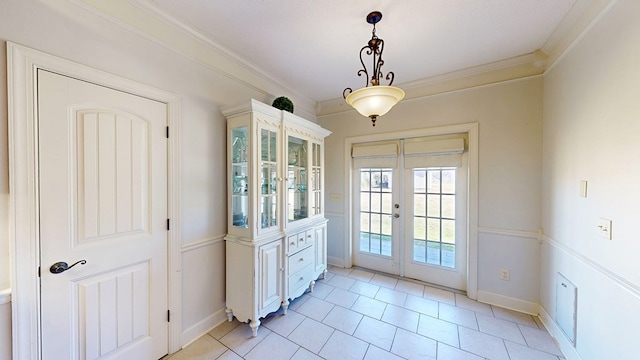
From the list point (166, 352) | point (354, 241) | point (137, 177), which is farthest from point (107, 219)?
point (354, 241)

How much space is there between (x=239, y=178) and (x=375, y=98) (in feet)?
4.81

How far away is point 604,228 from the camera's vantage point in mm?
1414

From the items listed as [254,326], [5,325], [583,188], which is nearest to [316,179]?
[254,326]

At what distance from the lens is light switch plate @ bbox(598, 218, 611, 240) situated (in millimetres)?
1380

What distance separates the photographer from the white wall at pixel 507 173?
230 cm

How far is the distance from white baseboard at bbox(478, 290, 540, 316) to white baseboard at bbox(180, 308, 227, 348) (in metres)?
2.81

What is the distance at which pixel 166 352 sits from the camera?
1758mm

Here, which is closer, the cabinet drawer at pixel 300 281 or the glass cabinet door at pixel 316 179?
the cabinet drawer at pixel 300 281

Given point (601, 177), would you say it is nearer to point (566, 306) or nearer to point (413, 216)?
point (566, 306)

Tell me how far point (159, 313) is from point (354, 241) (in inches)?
98.4

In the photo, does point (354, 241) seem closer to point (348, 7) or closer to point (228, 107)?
point (228, 107)

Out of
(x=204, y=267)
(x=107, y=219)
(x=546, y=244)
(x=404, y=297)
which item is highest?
(x=107, y=219)

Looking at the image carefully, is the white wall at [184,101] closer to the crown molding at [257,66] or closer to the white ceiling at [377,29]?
the crown molding at [257,66]

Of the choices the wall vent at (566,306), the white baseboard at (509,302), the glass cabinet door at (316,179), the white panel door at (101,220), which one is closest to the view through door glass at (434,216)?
the white baseboard at (509,302)
